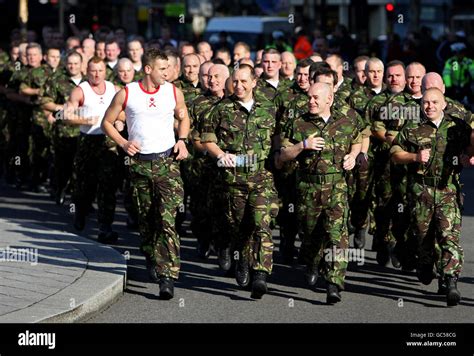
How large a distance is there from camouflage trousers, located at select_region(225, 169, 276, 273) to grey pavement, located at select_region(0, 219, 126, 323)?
1.05 meters

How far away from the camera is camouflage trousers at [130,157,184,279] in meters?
11.4

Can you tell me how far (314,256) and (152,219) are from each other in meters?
1.37

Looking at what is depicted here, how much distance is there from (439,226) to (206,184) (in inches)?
136

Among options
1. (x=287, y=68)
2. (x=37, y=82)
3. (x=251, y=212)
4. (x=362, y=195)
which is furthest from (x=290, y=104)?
(x=37, y=82)

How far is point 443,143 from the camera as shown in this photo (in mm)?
11367

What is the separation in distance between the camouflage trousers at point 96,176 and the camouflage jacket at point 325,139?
361cm

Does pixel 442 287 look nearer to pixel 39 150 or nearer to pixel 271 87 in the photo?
pixel 271 87

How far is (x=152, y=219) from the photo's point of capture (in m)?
11.7

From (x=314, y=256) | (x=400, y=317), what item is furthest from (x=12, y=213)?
(x=400, y=317)

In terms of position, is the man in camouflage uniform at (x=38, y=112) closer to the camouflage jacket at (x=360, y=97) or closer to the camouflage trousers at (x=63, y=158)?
the camouflage trousers at (x=63, y=158)

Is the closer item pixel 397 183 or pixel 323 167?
pixel 323 167

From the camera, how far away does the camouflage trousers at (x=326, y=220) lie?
1126 centimetres

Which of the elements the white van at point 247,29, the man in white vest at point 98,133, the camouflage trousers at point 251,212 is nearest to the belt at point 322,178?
the camouflage trousers at point 251,212

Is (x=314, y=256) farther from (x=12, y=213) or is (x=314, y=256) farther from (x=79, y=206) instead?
(x=12, y=213)
